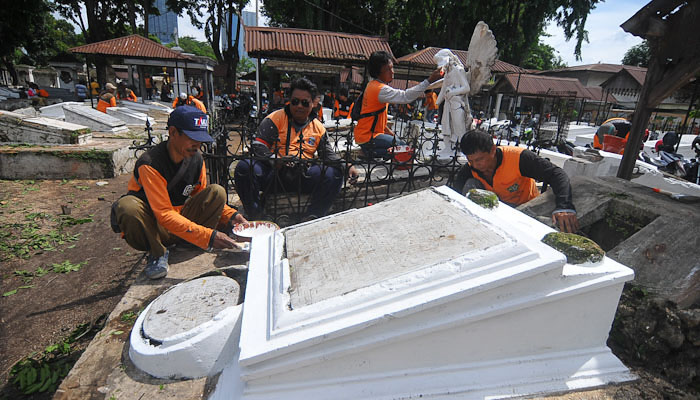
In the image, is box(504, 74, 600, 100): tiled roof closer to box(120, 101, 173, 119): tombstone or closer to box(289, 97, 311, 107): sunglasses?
box(120, 101, 173, 119): tombstone

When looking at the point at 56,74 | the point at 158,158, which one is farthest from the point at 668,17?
the point at 56,74

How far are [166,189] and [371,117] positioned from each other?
2751mm

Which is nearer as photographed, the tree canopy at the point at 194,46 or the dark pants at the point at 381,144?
the dark pants at the point at 381,144

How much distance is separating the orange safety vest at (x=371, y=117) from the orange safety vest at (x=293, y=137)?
86 cm

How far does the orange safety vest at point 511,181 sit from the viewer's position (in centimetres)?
313

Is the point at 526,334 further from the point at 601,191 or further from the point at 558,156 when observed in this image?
the point at 558,156

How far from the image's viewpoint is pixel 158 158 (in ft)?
8.33

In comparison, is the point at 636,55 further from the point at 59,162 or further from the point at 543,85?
the point at 59,162

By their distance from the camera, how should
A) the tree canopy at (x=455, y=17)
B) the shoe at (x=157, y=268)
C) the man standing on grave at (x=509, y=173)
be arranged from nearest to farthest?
the shoe at (x=157, y=268) < the man standing on grave at (x=509, y=173) < the tree canopy at (x=455, y=17)

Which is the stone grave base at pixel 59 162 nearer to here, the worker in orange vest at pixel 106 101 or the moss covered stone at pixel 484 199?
the moss covered stone at pixel 484 199

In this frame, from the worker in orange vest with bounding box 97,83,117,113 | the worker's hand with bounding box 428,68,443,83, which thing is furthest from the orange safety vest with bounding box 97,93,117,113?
the worker's hand with bounding box 428,68,443,83

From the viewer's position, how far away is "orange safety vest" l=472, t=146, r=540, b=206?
10.3 ft

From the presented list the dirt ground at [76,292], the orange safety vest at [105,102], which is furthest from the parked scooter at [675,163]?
the orange safety vest at [105,102]

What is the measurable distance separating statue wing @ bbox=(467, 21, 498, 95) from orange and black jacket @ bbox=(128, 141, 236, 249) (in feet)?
11.3
